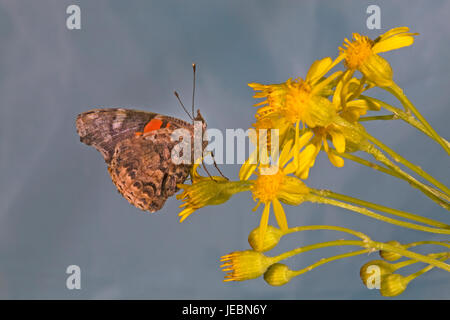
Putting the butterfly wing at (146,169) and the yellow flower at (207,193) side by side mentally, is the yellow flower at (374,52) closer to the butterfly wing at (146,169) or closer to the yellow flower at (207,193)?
the yellow flower at (207,193)

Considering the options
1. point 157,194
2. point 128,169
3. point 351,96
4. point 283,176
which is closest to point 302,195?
point 283,176

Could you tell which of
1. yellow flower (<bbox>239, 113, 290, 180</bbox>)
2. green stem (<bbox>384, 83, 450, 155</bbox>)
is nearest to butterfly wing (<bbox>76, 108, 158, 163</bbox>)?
yellow flower (<bbox>239, 113, 290, 180</bbox>)

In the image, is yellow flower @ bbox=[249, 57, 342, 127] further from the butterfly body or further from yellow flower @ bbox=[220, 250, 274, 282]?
the butterfly body

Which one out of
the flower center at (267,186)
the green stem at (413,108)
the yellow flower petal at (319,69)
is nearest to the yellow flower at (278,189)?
the flower center at (267,186)

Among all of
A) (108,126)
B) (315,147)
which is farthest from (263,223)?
(108,126)

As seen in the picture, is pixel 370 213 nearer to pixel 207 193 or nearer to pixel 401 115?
pixel 401 115

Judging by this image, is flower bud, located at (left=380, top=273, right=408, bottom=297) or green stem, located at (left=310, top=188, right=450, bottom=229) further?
flower bud, located at (left=380, top=273, right=408, bottom=297)
